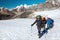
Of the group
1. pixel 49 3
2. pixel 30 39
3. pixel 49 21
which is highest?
pixel 49 3

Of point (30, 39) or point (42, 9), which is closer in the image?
point (30, 39)

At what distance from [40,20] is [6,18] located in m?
8.14

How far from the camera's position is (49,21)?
4988 millimetres

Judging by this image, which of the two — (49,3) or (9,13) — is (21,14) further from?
(49,3)

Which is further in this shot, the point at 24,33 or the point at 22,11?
the point at 22,11

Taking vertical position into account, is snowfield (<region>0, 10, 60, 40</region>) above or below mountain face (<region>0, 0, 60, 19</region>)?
below

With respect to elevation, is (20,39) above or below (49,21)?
below

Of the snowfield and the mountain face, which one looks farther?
the mountain face

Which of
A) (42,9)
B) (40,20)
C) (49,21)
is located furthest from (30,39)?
(42,9)

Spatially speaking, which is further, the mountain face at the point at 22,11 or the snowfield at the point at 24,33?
the mountain face at the point at 22,11

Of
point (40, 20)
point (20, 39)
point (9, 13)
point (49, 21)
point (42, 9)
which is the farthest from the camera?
point (42, 9)

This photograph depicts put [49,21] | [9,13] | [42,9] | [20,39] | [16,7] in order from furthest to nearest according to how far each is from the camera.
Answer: [42,9]
[9,13]
[16,7]
[20,39]
[49,21]

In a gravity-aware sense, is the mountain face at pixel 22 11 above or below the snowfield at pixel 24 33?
above

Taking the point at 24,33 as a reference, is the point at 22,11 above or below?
above
